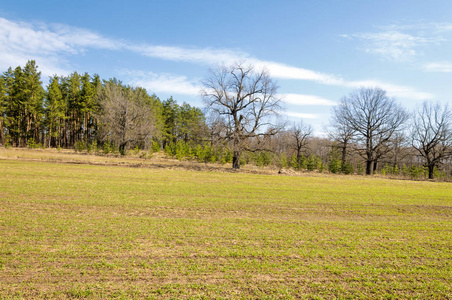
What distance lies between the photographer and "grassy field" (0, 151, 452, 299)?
16.1 ft

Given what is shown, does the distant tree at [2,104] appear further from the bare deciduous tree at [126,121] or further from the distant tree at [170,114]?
the distant tree at [170,114]

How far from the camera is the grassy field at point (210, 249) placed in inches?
194

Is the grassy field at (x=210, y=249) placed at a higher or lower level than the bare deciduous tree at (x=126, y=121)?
lower

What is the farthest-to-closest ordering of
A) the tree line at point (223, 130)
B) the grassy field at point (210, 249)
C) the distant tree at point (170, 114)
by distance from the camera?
the distant tree at point (170, 114) < the tree line at point (223, 130) < the grassy field at point (210, 249)

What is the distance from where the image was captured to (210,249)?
6.84 meters

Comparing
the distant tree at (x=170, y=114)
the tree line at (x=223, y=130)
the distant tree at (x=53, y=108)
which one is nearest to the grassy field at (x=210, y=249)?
the tree line at (x=223, y=130)

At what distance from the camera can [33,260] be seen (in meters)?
5.66

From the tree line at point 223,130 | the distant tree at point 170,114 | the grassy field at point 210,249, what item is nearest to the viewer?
the grassy field at point 210,249

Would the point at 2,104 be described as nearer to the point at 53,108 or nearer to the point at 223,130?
the point at 53,108

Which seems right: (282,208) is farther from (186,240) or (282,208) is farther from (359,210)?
(186,240)

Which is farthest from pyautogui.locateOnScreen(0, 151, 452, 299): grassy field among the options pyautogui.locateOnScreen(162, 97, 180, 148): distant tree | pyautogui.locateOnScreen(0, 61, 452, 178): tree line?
pyautogui.locateOnScreen(162, 97, 180, 148): distant tree

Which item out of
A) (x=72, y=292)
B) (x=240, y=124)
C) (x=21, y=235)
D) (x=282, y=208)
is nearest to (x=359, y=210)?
(x=282, y=208)

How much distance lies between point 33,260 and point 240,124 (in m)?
29.0

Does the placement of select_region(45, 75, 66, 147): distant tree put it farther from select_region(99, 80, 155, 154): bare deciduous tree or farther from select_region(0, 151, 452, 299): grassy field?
select_region(0, 151, 452, 299): grassy field
